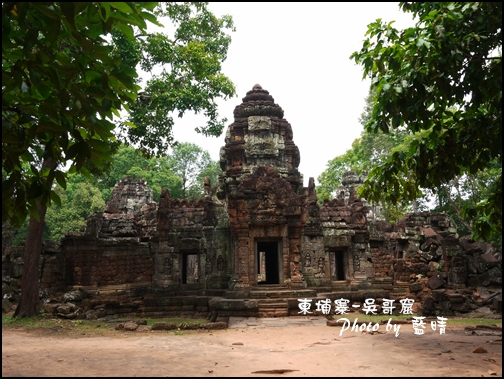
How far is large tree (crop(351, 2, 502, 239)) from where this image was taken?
548cm

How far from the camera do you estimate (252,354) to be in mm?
6910

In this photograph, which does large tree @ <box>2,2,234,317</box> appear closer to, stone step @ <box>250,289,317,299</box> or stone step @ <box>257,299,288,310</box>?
stone step @ <box>257,299,288,310</box>

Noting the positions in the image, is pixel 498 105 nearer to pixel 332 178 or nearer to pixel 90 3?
pixel 90 3

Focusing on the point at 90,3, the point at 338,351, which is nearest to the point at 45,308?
the point at 338,351

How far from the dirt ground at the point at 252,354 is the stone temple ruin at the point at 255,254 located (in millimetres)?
3478

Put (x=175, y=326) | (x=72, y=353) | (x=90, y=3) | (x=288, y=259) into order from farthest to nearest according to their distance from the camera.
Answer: (x=288, y=259) < (x=175, y=326) < (x=72, y=353) < (x=90, y=3)

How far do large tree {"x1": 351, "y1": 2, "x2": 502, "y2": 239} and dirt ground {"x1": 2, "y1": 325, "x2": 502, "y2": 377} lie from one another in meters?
2.51

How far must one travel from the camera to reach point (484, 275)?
15.2m

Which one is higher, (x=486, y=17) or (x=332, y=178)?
(x=332, y=178)

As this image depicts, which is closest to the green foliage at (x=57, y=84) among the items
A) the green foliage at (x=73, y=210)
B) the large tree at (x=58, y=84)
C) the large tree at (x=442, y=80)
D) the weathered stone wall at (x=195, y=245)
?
the large tree at (x=58, y=84)

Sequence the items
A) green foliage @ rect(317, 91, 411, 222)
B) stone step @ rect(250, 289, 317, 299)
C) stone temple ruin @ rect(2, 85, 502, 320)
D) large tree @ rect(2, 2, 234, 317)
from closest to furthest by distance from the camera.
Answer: large tree @ rect(2, 2, 234, 317) → stone step @ rect(250, 289, 317, 299) → stone temple ruin @ rect(2, 85, 502, 320) → green foliage @ rect(317, 91, 411, 222)

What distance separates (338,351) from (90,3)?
6447 millimetres

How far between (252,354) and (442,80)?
17.2ft

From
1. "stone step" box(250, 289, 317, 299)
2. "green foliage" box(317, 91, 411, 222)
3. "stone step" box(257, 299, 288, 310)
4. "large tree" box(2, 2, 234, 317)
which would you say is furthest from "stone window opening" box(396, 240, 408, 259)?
"large tree" box(2, 2, 234, 317)
